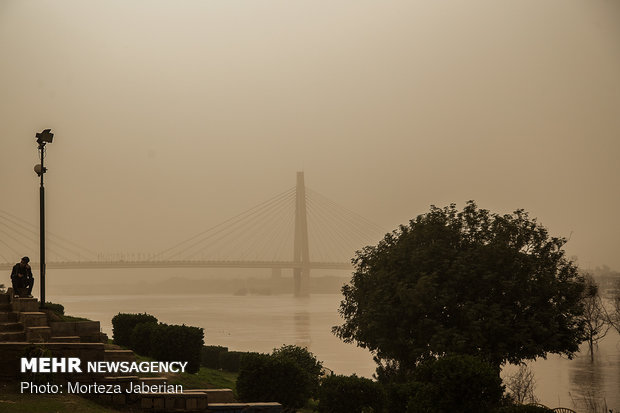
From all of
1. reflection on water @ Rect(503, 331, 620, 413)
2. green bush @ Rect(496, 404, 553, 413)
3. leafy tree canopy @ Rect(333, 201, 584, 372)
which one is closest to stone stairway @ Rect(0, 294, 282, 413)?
green bush @ Rect(496, 404, 553, 413)

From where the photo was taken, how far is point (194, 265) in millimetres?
121562

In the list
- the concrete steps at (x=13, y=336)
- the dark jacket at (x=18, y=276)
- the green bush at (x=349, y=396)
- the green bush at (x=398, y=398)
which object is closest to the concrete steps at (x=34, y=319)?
the concrete steps at (x=13, y=336)

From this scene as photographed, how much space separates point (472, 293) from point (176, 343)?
11.3 meters

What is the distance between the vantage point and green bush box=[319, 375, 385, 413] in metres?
17.5

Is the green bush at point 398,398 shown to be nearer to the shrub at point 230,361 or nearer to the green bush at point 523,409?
the green bush at point 523,409

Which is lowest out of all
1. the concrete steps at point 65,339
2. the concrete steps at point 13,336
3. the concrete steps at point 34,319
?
the concrete steps at point 65,339

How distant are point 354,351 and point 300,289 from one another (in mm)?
69287

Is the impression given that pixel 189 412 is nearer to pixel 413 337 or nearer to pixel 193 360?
pixel 193 360

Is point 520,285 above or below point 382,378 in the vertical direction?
above

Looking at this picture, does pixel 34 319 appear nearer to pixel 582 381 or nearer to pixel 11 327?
pixel 11 327

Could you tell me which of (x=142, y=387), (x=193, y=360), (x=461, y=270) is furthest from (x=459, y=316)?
(x=142, y=387)

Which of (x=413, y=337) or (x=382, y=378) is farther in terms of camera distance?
(x=382, y=378)

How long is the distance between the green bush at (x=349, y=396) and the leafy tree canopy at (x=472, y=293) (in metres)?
7.01

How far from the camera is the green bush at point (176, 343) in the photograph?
20172 millimetres
